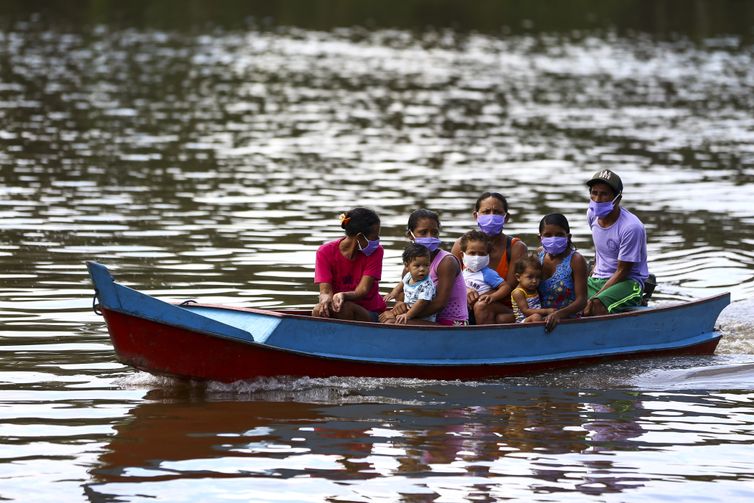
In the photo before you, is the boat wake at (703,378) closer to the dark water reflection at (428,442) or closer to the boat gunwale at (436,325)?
the dark water reflection at (428,442)

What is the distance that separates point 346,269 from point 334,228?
6.87 metres

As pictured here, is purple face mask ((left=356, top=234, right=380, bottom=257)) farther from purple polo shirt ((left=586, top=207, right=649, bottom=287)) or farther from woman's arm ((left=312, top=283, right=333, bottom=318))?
purple polo shirt ((left=586, top=207, right=649, bottom=287))

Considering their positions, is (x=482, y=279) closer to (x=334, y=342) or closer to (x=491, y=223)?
(x=491, y=223)

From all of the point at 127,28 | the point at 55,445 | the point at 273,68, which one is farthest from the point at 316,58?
the point at 55,445

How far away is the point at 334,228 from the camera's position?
1811 cm

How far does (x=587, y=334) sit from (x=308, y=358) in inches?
98.4

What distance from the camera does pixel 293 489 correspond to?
8406mm

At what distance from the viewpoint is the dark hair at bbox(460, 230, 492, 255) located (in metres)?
11.6

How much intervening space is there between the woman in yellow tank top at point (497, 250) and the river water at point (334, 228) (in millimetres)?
668

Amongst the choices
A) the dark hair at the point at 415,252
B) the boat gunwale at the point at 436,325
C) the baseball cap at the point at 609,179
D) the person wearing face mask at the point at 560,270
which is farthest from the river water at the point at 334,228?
the baseball cap at the point at 609,179

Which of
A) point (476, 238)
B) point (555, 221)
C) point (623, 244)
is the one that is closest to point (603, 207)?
point (623, 244)

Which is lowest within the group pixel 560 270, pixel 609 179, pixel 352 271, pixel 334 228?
pixel 560 270

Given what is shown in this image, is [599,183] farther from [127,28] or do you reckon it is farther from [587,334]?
[127,28]

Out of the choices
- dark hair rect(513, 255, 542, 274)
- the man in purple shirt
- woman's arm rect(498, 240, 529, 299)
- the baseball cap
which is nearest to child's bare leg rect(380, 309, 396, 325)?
woman's arm rect(498, 240, 529, 299)
